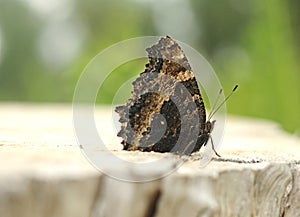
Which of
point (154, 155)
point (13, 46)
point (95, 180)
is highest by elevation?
point (13, 46)

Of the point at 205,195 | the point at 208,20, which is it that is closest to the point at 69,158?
the point at 205,195

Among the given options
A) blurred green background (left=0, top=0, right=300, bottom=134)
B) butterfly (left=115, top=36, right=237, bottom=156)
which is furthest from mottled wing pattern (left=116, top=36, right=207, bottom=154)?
blurred green background (left=0, top=0, right=300, bottom=134)

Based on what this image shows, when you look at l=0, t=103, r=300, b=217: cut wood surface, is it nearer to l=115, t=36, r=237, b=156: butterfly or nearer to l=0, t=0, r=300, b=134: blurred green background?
l=115, t=36, r=237, b=156: butterfly

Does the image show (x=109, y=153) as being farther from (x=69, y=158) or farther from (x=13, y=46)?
(x=13, y=46)

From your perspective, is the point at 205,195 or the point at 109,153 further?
the point at 109,153

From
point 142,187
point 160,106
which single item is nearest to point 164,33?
point 160,106

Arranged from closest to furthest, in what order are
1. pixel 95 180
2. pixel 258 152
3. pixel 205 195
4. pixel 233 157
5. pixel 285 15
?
1. pixel 95 180
2. pixel 205 195
3. pixel 233 157
4. pixel 258 152
5. pixel 285 15
